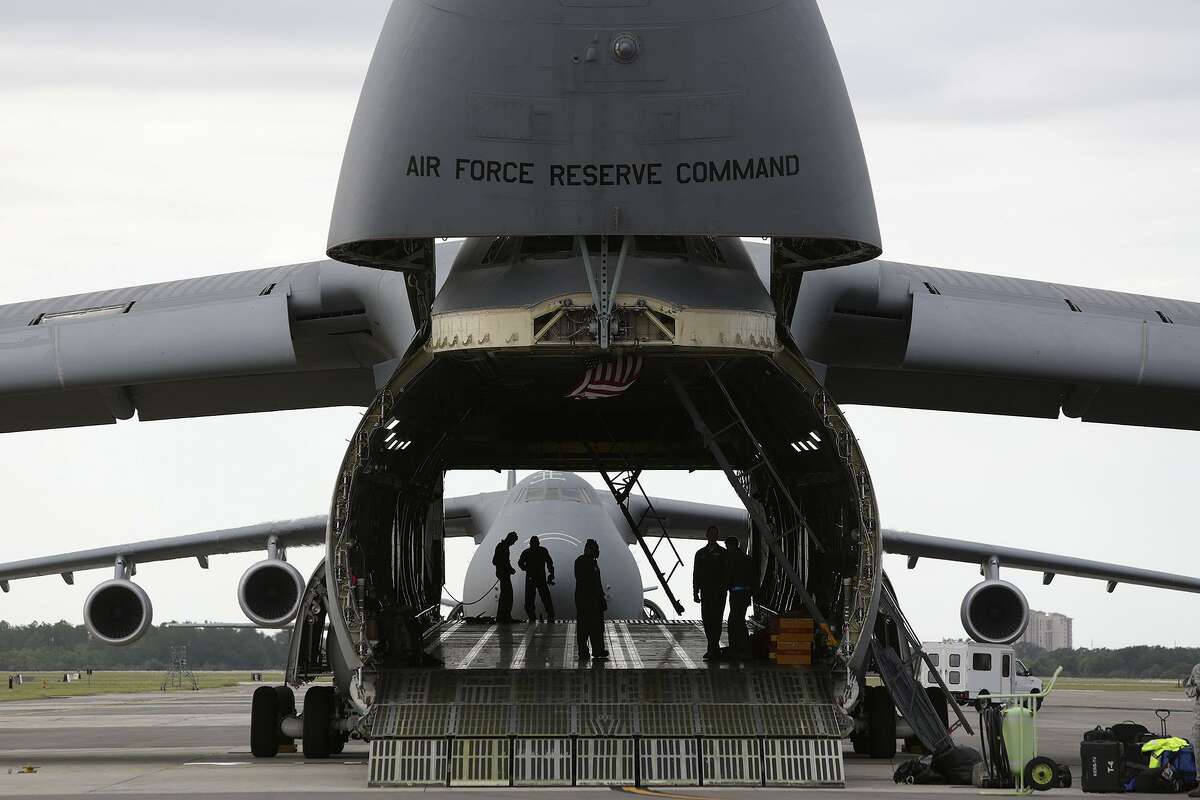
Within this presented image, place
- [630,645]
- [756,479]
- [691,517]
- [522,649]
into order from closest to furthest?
[522,649]
[630,645]
[756,479]
[691,517]

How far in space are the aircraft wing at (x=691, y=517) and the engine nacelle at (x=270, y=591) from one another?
22.9ft

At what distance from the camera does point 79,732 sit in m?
21.3

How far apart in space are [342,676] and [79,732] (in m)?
9.64

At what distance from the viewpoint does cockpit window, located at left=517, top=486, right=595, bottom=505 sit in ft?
68.4

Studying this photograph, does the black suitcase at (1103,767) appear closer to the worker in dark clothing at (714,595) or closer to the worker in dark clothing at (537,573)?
the worker in dark clothing at (714,595)

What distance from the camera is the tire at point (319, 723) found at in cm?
1367

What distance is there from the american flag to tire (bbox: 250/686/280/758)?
160 inches

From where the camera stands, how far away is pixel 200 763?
14062mm

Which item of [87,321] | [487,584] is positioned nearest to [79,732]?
[487,584]

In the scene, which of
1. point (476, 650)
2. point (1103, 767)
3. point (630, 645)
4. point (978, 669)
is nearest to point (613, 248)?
point (1103, 767)

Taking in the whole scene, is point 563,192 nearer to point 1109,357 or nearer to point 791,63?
point 791,63

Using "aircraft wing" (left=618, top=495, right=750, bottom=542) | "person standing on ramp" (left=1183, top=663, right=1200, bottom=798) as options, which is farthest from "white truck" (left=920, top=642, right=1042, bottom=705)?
"person standing on ramp" (left=1183, top=663, right=1200, bottom=798)

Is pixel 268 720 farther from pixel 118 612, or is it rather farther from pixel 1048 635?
pixel 1048 635

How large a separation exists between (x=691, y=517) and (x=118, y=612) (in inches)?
347
